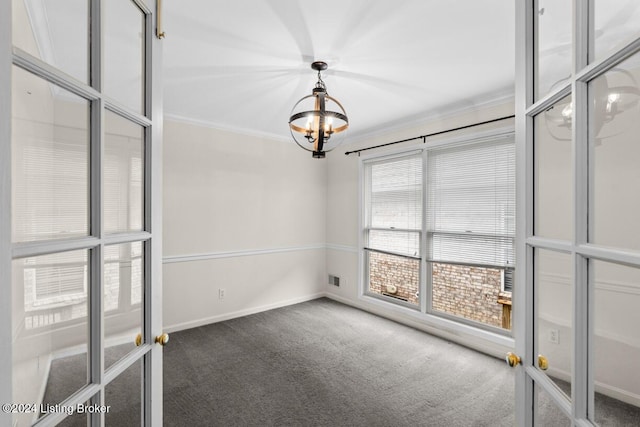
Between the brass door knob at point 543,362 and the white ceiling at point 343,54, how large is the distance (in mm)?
1740

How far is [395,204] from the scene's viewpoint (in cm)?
399

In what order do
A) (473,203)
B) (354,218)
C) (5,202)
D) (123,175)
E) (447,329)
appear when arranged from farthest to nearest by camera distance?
1. (354,218)
2. (447,329)
3. (473,203)
4. (123,175)
5. (5,202)

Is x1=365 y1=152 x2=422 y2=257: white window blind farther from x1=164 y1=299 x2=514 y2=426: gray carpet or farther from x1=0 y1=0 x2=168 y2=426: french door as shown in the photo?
x1=0 y1=0 x2=168 y2=426: french door

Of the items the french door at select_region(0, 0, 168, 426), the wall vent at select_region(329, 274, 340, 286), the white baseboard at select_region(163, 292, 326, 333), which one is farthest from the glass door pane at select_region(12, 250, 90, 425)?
the wall vent at select_region(329, 274, 340, 286)

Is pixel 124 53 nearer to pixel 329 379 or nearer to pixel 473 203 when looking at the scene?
pixel 329 379

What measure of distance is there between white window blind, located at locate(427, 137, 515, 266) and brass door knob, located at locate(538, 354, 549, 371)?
2.32m

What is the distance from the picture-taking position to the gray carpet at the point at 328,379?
2078mm

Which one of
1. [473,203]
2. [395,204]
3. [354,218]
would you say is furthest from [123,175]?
[354,218]

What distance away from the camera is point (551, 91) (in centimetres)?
83

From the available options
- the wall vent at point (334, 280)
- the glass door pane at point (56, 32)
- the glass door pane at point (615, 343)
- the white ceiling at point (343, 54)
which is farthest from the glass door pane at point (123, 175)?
the wall vent at point (334, 280)

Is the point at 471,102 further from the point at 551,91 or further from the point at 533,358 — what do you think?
the point at 533,358

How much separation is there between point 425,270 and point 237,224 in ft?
8.20

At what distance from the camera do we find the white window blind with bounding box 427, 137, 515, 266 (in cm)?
292

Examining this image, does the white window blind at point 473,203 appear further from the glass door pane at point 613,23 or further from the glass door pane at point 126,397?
the glass door pane at point 126,397
